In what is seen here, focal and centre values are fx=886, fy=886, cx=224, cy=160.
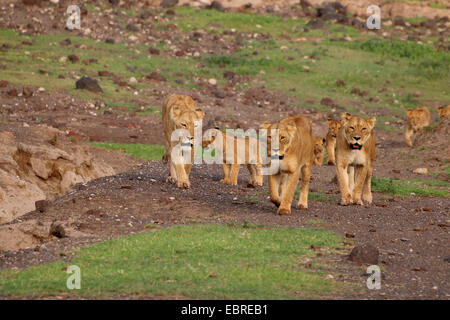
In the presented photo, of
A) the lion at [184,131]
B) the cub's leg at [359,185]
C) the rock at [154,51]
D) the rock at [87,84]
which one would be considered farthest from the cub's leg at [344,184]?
the rock at [154,51]

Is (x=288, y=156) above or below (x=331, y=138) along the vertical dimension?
above

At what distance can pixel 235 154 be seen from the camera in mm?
15922

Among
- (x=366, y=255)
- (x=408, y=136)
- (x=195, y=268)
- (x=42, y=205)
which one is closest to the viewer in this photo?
(x=195, y=268)

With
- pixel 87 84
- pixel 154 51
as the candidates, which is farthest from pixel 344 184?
pixel 154 51

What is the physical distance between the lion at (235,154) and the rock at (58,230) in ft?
16.4

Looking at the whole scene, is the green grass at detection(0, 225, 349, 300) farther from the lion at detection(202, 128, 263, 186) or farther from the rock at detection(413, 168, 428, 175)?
the rock at detection(413, 168, 428, 175)

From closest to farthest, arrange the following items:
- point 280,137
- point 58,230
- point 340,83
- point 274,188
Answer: point 58,230, point 280,137, point 274,188, point 340,83

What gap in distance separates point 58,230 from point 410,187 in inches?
316

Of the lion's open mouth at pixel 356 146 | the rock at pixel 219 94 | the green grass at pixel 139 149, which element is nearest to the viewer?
the lion's open mouth at pixel 356 146

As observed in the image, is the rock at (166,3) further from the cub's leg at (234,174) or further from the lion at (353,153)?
the lion at (353,153)

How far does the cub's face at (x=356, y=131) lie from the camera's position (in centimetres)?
1365

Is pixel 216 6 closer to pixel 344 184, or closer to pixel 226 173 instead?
pixel 226 173

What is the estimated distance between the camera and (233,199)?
14.3 meters
